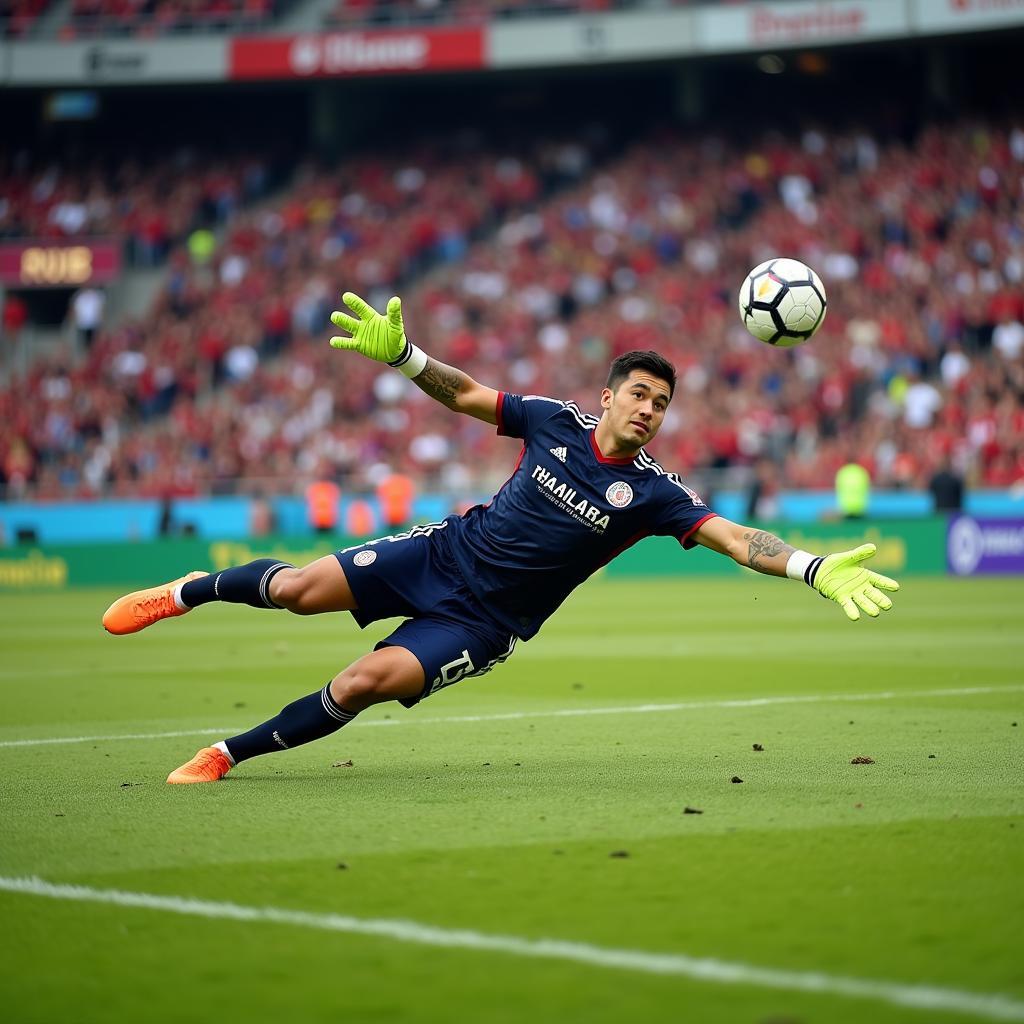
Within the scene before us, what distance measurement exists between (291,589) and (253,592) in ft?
0.68

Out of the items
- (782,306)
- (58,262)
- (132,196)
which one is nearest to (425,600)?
(782,306)

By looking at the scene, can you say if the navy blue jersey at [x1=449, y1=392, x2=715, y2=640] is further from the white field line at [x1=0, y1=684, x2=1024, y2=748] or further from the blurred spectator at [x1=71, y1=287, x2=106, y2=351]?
the blurred spectator at [x1=71, y1=287, x2=106, y2=351]

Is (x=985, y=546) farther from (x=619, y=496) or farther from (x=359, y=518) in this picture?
(x=619, y=496)

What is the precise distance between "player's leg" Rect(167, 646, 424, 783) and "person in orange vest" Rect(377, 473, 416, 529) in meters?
22.3

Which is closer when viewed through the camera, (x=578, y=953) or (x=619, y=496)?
(x=578, y=953)

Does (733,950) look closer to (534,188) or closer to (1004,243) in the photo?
(1004,243)

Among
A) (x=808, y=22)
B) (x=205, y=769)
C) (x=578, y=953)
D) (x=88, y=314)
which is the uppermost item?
(x=808, y=22)

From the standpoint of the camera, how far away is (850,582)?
6.82 m

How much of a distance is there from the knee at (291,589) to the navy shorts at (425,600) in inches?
7.8

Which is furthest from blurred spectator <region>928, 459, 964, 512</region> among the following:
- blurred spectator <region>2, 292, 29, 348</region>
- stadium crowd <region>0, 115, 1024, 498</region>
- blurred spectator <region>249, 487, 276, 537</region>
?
blurred spectator <region>2, 292, 29, 348</region>

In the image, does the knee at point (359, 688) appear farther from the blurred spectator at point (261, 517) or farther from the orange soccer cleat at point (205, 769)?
the blurred spectator at point (261, 517)

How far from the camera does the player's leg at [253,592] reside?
24.2ft

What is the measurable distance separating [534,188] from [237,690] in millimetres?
30272

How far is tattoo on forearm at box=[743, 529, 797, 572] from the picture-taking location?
7020mm
